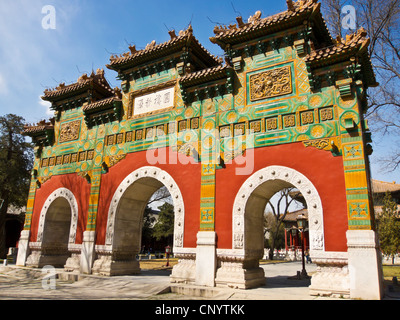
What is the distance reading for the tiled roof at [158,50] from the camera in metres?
11.6

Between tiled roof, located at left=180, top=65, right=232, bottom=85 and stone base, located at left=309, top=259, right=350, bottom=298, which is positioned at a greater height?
tiled roof, located at left=180, top=65, right=232, bottom=85

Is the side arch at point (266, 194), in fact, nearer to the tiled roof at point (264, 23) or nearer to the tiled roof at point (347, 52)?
the tiled roof at point (347, 52)

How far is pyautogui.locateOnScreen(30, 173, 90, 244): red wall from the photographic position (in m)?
12.9

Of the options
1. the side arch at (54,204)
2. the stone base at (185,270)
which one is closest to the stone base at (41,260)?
the side arch at (54,204)

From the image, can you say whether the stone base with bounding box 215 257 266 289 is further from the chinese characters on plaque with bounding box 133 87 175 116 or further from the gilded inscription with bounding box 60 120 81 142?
the gilded inscription with bounding box 60 120 81 142

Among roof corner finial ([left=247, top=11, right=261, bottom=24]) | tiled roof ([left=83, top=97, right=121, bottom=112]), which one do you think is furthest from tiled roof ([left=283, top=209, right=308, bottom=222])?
roof corner finial ([left=247, top=11, right=261, bottom=24])

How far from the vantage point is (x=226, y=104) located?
1071 centimetres

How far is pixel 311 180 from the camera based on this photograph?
872cm

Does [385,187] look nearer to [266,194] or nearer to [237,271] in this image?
[266,194]

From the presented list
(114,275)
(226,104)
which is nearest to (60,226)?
(114,275)

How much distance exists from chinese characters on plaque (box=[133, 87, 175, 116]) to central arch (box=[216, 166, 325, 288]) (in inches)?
184

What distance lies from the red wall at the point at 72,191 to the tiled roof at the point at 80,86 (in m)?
4.00

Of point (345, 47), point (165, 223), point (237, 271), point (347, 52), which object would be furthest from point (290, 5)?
point (165, 223)

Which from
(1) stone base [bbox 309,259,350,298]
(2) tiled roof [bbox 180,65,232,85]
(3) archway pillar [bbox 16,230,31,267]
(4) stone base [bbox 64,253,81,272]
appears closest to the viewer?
(1) stone base [bbox 309,259,350,298]
